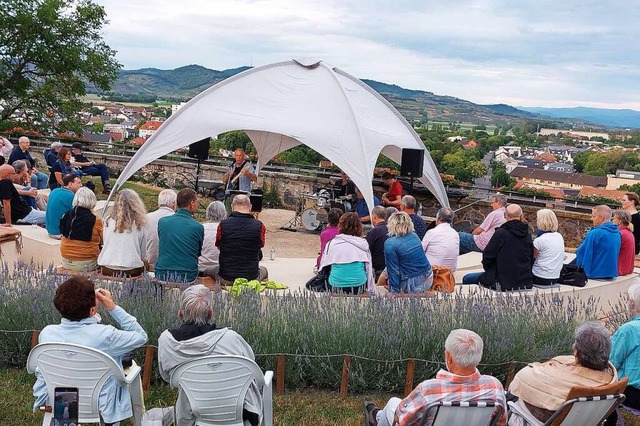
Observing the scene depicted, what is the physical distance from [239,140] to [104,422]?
54.0 feet

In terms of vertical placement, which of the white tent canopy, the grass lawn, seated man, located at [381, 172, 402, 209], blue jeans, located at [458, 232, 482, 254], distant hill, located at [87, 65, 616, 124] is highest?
distant hill, located at [87, 65, 616, 124]

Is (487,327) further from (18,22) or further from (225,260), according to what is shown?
(18,22)

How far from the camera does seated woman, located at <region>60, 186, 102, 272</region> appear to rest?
6.28 meters

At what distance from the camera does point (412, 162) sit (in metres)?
11.2

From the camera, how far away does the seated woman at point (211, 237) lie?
6.72 m

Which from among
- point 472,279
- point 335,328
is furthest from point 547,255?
point 335,328

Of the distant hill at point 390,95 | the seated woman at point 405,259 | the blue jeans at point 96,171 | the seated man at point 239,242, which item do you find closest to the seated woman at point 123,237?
the seated man at point 239,242

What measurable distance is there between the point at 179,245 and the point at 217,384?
2847mm

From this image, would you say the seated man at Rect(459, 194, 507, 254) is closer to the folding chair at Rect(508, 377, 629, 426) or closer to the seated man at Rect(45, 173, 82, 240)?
the seated man at Rect(45, 173, 82, 240)

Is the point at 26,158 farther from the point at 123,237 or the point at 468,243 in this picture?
the point at 468,243

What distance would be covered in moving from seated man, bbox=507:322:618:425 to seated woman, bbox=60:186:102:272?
417 cm

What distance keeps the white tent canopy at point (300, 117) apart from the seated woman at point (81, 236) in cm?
337

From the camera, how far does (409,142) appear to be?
37.2 feet

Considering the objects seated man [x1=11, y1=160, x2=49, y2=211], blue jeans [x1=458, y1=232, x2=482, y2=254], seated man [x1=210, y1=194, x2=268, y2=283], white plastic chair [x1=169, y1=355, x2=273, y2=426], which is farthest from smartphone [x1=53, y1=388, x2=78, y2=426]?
blue jeans [x1=458, y1=232, x2=482, y2=254]
